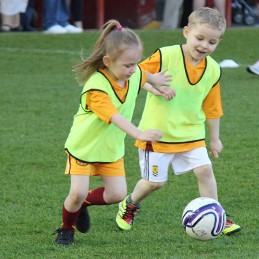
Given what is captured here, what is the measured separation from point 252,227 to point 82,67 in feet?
5.02

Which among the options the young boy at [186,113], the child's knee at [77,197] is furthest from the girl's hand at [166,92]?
the child's knee at [77,197]

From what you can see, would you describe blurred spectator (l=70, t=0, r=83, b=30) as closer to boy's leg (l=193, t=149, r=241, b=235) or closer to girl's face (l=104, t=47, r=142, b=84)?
boy's leg (l=193, t=149, r=241, b=235)

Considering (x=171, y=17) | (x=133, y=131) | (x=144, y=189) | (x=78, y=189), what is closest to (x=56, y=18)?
(x=171, y=17)

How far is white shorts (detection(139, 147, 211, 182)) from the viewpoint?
6.04 meters

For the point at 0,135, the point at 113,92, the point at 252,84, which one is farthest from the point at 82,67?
the point at 252,84

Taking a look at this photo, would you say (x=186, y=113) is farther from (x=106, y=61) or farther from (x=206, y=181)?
(x=106, y=61)

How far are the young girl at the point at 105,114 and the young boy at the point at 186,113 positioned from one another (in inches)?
9.0

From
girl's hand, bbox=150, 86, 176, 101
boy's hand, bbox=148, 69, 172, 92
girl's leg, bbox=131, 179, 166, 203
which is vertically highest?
boy's hand, bbox=148, 69, 172, 92

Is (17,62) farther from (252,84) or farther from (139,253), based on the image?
(139,253)

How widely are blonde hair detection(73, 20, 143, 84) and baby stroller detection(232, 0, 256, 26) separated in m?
13.5

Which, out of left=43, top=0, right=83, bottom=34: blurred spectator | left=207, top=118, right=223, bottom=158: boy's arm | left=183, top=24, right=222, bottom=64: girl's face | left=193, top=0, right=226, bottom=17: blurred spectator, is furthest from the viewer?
left=193, top=0, right=226, bottom=17: blurred spectator

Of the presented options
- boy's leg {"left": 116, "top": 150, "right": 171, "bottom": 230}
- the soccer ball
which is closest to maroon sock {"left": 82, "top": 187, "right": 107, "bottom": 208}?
boy's leg {"left": 116, "top": 150, "right": 171, "bottom": 230}

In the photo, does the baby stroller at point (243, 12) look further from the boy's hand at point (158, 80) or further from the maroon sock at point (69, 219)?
the maroon sock at point (69, 219)

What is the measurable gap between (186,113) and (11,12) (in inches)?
403
